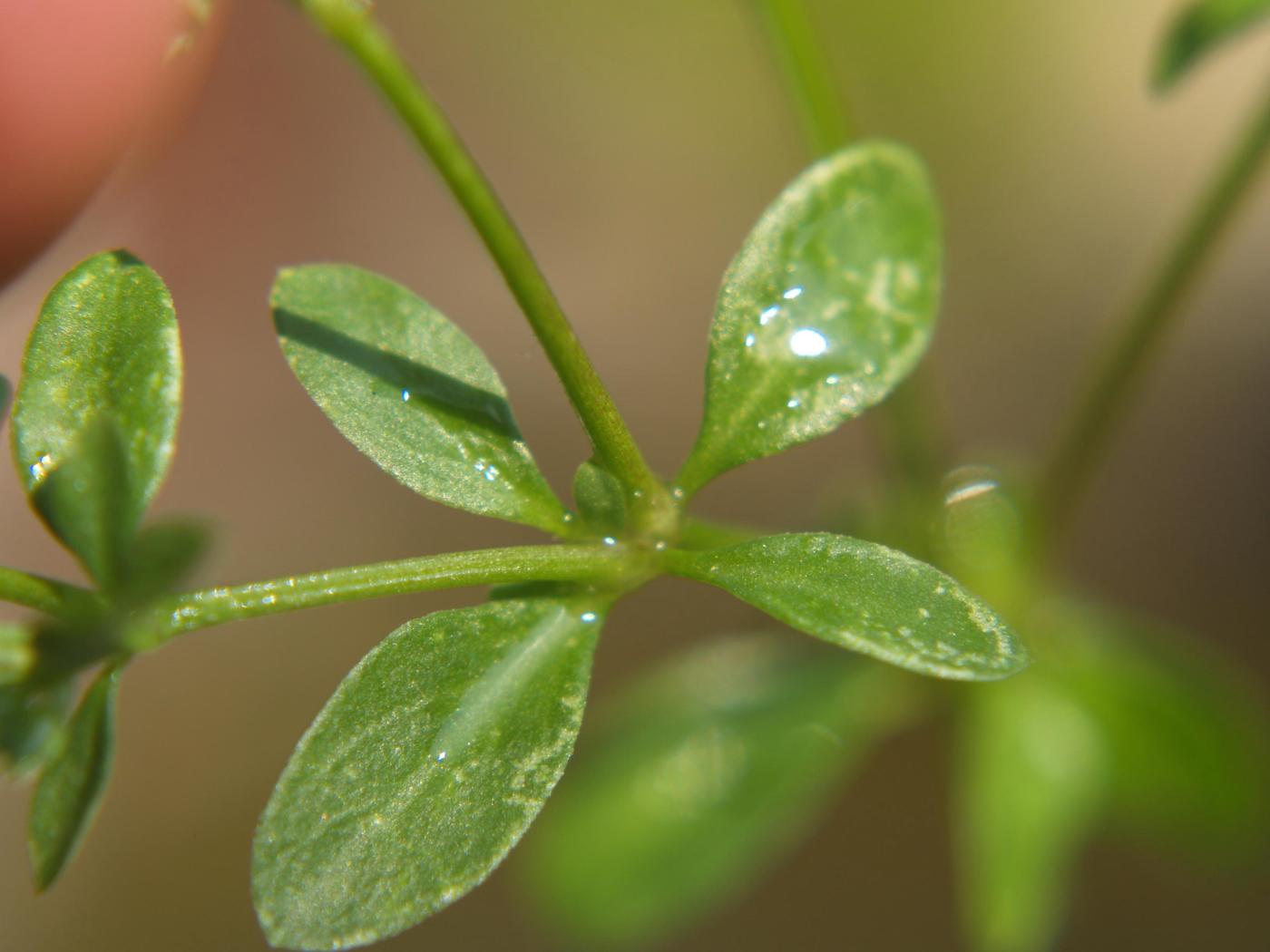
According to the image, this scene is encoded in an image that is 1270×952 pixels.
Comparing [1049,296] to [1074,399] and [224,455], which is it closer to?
[1074,399]

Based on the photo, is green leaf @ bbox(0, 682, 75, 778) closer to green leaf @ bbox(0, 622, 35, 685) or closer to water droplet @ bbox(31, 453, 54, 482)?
green leaf @ bbox(0, 622, 35, 685)

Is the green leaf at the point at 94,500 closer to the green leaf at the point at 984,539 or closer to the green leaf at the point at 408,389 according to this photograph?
the green leaf at the point at 408,389

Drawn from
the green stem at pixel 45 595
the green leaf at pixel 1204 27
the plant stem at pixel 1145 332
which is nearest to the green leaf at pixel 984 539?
the plant stem at pixel 1145 332

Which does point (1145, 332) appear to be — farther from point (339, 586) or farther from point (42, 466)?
point (42, 466)

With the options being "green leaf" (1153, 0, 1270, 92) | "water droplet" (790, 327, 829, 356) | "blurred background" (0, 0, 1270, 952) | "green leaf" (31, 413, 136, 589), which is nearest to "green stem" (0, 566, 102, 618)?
"green leaf" (31, 413, 136, 589)

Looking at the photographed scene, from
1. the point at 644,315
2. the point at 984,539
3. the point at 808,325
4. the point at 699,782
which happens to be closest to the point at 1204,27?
the point at 808,325
